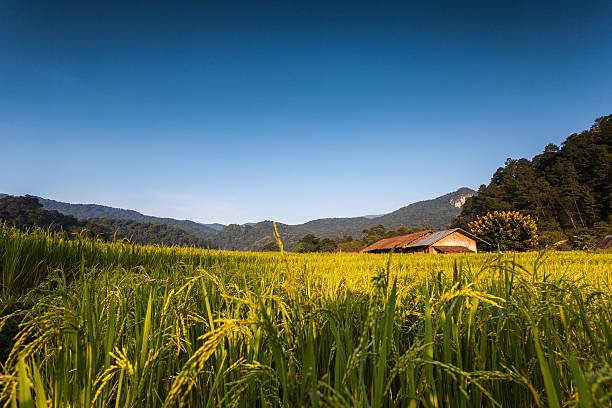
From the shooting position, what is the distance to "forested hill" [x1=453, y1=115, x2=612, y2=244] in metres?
46.0

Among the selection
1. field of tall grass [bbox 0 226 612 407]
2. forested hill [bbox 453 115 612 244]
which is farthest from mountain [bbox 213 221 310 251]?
field of tall grass [bbox 0 226 612 407]

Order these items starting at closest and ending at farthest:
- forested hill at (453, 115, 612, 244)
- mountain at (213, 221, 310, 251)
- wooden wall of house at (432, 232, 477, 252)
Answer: wooden wall of house at (432, 232, 477, 252) → forested hill at (453, 115, 612, 244) → mountain at (213, 221, 310, 251)

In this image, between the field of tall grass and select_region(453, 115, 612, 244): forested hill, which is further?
select_region(453, 115, 612, 244): forested hill

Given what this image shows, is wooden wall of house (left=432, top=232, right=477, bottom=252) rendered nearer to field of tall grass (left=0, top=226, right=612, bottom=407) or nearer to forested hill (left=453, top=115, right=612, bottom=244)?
forested hill (left=453, top=115, right=612, bottom=244)

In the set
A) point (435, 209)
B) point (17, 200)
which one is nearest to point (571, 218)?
point (17, 200)

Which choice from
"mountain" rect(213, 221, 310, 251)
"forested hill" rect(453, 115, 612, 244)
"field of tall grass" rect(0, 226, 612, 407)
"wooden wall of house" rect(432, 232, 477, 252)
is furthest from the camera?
"mountain" rect(213, 221, 310, 251)

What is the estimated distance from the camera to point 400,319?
133 centimetres

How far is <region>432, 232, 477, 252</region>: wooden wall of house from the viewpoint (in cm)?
4169

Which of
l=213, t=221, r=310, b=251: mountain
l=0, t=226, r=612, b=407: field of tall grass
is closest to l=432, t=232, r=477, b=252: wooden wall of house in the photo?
l=0, t=226, r=612, b=407: field of tall grass

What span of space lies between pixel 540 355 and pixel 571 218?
65917 mm

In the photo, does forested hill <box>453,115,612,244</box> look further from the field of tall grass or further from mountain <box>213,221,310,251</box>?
mountain <box>213,221,310,251</box>

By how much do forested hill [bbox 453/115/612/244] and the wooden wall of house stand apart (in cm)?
1168

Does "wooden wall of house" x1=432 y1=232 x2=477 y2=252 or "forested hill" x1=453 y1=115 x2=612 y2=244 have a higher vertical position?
"forested hill" x1=453 y1=115 x2=612 y2=244

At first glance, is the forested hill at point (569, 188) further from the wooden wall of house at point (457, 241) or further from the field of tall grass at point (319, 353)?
the field of tall grass at point (319, 353)
